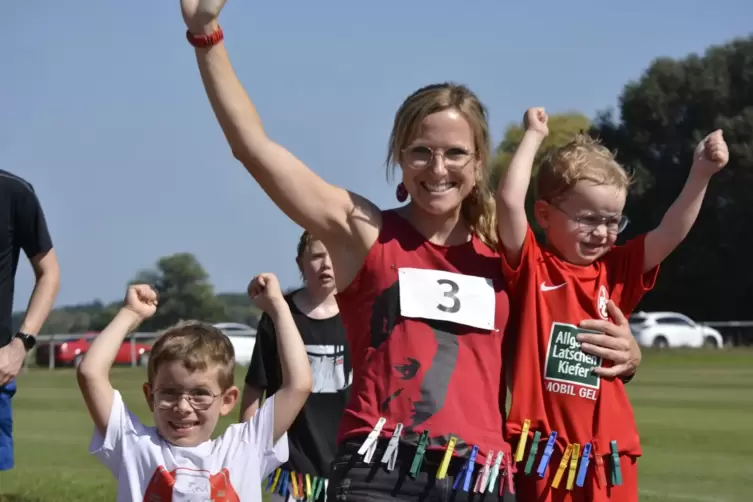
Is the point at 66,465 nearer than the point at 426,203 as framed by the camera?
No

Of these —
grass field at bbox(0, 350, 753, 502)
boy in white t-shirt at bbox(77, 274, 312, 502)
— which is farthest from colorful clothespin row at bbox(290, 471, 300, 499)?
grass field at bbox(0, 350, 753, 502)

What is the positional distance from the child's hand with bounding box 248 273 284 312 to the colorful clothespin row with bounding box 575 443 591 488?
1145mm

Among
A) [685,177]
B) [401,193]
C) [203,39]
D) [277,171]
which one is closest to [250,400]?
[401,193]

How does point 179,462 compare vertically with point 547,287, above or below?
below

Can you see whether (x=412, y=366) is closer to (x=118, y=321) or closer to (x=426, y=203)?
(x=426, y=203)

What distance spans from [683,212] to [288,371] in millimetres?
1534

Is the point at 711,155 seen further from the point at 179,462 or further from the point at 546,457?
the point at 179,462

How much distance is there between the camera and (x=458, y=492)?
12.1 ft

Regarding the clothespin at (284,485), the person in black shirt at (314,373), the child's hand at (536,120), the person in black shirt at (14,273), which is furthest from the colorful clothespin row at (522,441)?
the person in black shirt at (14,273)

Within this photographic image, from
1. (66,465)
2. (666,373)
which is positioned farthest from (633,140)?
(66,465)

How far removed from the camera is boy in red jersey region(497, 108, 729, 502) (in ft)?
13.3

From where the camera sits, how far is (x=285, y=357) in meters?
4.19

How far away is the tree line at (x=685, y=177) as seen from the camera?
174ft

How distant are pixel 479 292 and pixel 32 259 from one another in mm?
3061
